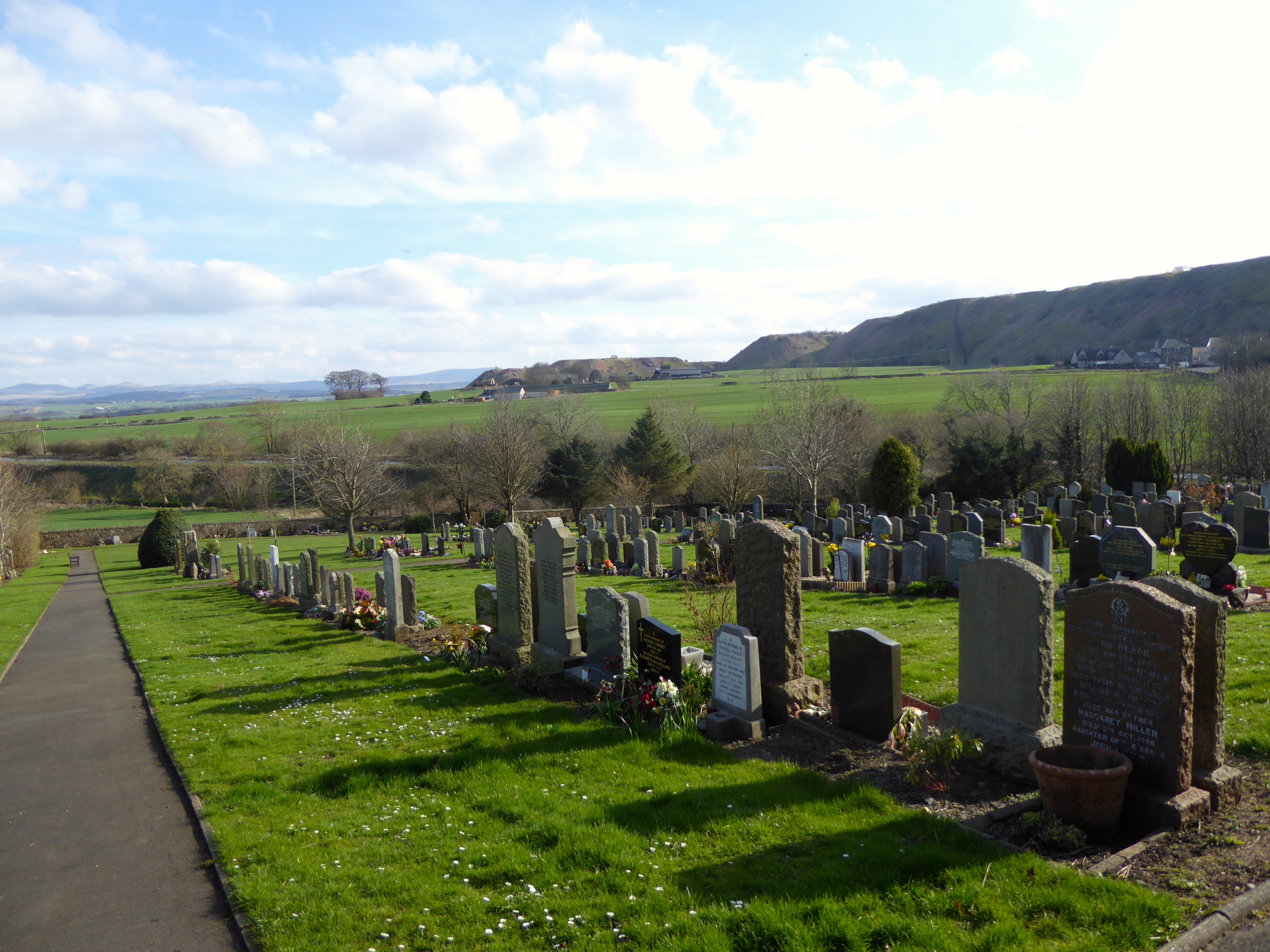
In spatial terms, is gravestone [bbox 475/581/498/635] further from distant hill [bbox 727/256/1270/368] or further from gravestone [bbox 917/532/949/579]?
distant hill [bbox 727/256/1270/368]

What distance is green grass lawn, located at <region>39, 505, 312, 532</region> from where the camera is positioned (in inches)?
1929

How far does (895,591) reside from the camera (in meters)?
16.0

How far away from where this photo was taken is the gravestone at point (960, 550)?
47.8ft

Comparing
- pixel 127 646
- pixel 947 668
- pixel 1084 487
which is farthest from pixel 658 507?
pixel 947 668

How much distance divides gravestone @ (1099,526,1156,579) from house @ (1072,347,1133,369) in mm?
85591

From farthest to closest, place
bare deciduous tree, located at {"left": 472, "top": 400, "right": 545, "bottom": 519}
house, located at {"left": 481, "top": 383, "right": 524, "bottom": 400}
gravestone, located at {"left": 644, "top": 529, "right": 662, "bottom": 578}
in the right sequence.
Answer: house, located at {"left": 481, "top": 383, "right": 524, "bottom": 400} → bare deciduous tree, located at {"left": 472, "top": 400, "right": 545, "bottom": 519} → gravestone, located at {"left": 644, "top": 529, "right": 662, "bottom": 578}

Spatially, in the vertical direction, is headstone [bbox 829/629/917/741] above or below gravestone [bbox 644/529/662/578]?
above

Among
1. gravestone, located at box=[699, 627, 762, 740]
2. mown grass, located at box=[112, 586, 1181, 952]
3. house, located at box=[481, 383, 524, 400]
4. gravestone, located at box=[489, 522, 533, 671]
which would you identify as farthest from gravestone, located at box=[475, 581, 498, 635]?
house, located at box=[481, 383, 524, 400]

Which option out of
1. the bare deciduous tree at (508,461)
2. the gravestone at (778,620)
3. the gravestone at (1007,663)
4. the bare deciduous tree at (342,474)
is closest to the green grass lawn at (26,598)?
the bare deciduous tree at (342,474)

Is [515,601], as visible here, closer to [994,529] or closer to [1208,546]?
[1208,546]

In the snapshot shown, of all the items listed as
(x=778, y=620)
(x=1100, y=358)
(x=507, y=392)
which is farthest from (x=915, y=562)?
(x=1100, y=358)

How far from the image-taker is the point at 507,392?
284ft

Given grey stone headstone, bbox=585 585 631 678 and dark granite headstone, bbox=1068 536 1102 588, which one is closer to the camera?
grey stone headstone, bbox=585 585 631 678

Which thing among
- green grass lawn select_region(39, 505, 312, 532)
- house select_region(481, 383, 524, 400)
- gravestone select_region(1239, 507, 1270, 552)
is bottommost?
green grass lawn select_region(39, 505, 312, 532)
